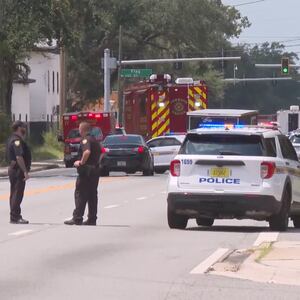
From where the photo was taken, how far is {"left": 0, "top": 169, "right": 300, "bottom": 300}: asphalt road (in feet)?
35.6

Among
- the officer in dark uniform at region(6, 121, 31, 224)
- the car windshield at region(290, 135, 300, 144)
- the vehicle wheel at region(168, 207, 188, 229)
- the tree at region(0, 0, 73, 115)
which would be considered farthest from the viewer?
the car windshield at region(290, 135, 300, 144)

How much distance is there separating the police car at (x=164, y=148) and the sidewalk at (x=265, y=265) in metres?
25.2

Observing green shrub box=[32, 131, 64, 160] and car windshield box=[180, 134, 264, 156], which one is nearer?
car windshield box=[180, 134, 264, 156]

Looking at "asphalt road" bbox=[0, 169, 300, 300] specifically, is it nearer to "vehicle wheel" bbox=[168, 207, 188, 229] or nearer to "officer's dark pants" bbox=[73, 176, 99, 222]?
"vehicle wheel" bbox=[168, 207, 188, 229]

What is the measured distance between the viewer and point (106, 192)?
28391 millimetres

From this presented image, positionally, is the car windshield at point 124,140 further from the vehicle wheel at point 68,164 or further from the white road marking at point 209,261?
the white road marking at point 209,261

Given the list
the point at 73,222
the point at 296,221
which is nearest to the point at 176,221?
the point at 73,222

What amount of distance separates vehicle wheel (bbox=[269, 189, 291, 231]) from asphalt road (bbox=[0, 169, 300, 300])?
11.5 inches

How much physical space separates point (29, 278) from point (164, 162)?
1146 inches

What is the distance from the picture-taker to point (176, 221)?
1777 centimetres

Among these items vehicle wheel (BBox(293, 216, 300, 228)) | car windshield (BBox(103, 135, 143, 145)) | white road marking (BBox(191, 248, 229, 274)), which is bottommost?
vehicle wheel (BBox(293, 216, 300, 228))

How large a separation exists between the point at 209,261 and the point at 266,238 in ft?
10.8

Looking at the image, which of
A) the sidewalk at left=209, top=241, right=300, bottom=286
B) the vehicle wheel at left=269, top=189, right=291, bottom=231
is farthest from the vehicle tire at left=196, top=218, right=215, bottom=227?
the sidewalk at left=209, top=241, right=300, bottom=286

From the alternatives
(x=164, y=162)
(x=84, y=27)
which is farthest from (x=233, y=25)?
(x=164, y=162)
